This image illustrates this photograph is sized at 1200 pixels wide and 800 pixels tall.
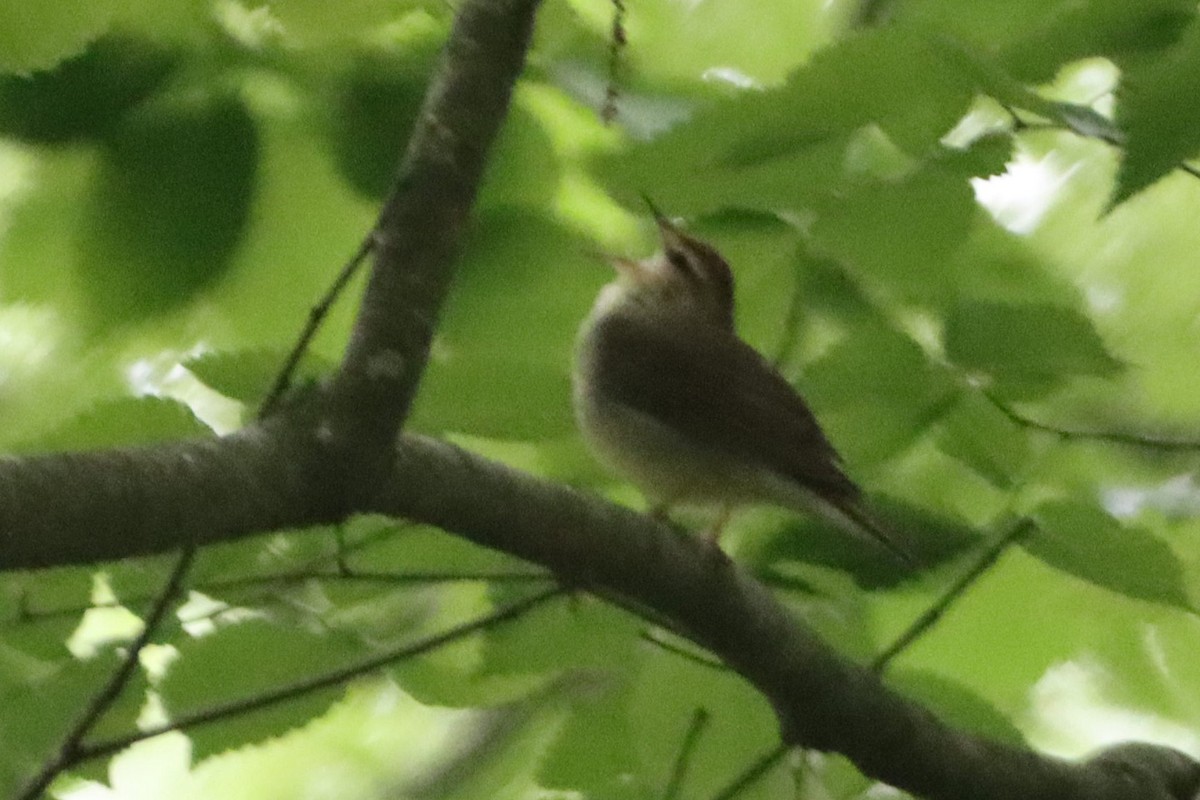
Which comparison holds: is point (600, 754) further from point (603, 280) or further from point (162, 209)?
point (162, 209)

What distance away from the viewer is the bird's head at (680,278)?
0.94m

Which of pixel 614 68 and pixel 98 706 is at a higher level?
pixel 614 68

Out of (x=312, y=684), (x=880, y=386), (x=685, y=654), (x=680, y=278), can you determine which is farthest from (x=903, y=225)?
(x=680, y=278)

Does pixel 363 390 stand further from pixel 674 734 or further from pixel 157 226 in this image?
pixel 674 734

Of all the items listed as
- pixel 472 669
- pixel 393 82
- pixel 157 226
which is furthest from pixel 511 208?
pixel 472 669

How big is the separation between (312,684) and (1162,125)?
505 mm

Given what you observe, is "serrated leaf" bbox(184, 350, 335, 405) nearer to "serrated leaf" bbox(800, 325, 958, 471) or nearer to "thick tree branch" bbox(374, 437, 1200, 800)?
"thick tree branch" bbox(374, 437, 1200, 800)

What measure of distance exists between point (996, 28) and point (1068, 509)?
0.92 ft

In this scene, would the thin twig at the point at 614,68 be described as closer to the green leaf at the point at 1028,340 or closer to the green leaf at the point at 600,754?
the green leaf at the point at 1028,340

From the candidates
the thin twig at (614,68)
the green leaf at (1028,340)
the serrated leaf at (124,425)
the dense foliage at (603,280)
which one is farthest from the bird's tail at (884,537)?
the serrated leaf at (124,425)

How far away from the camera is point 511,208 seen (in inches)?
32.3

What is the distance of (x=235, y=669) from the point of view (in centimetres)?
79

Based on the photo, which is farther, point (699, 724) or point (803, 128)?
point (699, 724)

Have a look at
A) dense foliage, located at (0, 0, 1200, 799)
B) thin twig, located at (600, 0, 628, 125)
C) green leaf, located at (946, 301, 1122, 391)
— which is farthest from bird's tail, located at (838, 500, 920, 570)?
thin twig, located at (600, 0, 628, 125)
